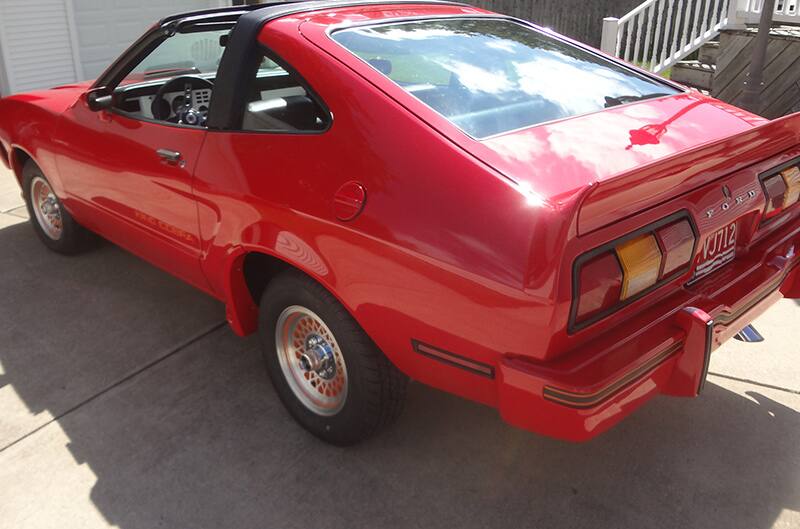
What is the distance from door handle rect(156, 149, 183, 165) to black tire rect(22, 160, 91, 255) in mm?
1632

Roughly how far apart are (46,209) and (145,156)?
6.03ft

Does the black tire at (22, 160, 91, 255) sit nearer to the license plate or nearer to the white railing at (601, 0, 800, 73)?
the license plate

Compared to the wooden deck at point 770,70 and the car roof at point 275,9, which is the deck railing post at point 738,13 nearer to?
the wooden deck at point 770,70

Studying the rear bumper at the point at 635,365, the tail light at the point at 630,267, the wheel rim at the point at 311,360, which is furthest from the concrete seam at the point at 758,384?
the wheel rim at the point at 311,360

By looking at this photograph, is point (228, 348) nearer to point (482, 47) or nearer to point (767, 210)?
point (482, 47)

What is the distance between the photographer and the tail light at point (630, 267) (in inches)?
81.2

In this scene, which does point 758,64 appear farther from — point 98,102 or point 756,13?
point 98,102

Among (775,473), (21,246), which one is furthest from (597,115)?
(21,246)

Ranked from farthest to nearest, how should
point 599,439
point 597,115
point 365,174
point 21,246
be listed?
point 21,246 < point 599,439 < point 597,115 < point 365,174

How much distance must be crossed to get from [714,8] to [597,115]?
709 centimetres

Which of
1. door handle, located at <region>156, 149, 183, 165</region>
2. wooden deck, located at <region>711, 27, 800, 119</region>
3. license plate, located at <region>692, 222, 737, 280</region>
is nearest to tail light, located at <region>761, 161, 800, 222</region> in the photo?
license plate, located at <region>692, 222, 737, 280</region>

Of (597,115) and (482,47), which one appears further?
(482,47)

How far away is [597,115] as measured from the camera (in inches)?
106

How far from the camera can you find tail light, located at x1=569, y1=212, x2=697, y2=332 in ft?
6.77
